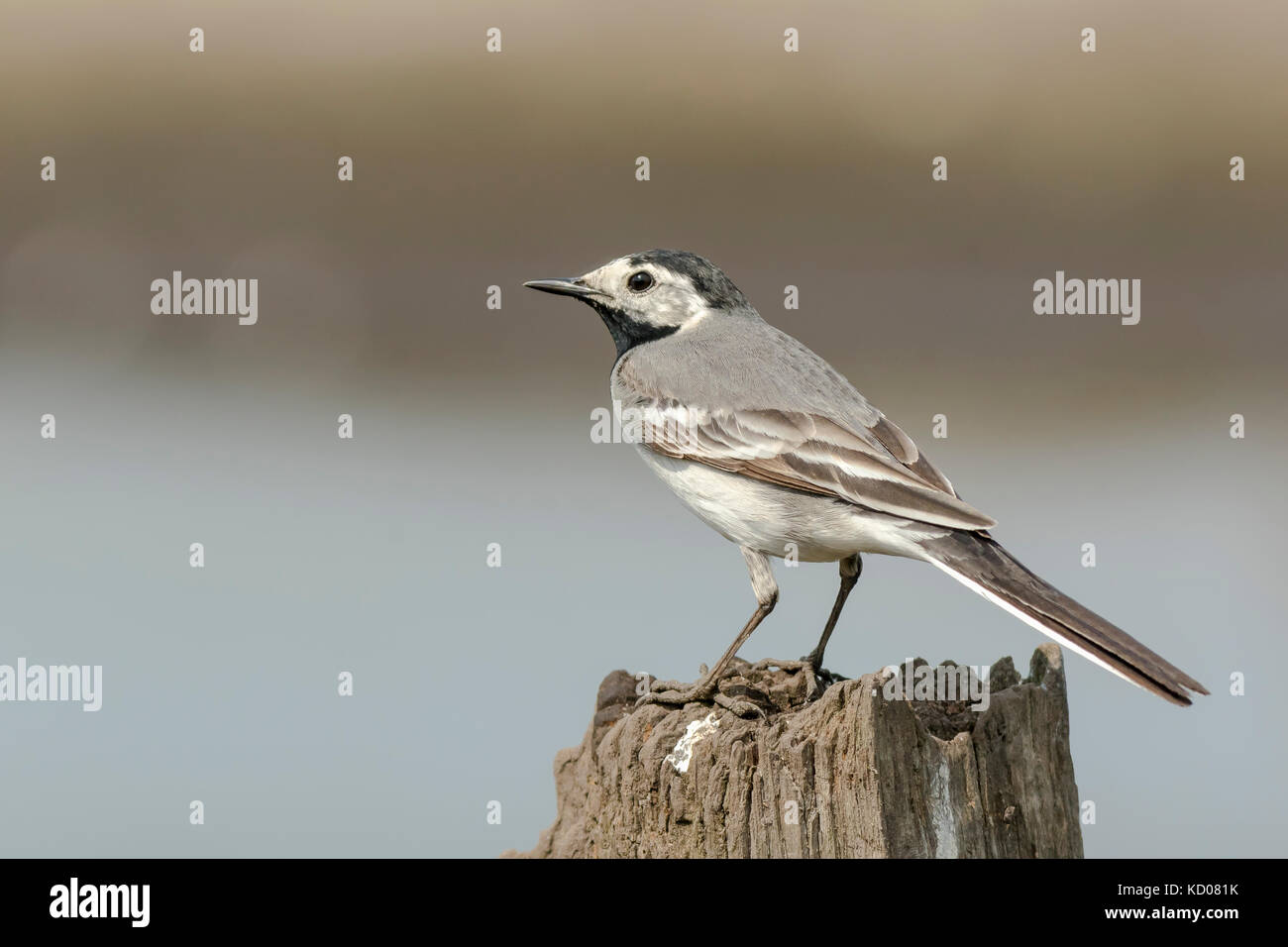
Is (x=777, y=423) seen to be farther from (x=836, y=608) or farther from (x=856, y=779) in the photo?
(x=856, y=779)

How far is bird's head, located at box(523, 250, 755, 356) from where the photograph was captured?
8.15 metres

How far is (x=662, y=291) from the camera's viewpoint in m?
8.20

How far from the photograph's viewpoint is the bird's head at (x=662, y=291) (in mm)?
8148

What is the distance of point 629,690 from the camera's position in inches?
261

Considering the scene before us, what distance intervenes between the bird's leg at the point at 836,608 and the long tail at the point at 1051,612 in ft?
3.12

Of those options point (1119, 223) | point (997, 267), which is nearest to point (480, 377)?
point (997, 267)

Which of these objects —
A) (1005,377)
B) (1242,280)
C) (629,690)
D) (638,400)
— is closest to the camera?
(629,690)

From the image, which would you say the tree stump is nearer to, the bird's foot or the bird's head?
the bird's foot

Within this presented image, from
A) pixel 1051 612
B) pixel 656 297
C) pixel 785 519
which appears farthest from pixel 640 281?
pixel 1051 612

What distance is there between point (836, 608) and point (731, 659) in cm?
78

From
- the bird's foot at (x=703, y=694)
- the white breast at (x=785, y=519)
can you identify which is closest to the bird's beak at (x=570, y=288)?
the white breast at (x=785, y=519)

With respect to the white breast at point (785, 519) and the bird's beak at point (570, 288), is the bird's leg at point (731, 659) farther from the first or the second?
the bird's beak at point (570, 288)

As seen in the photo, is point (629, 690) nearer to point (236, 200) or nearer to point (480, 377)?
point (480, 377)

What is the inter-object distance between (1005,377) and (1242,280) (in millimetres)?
3578
